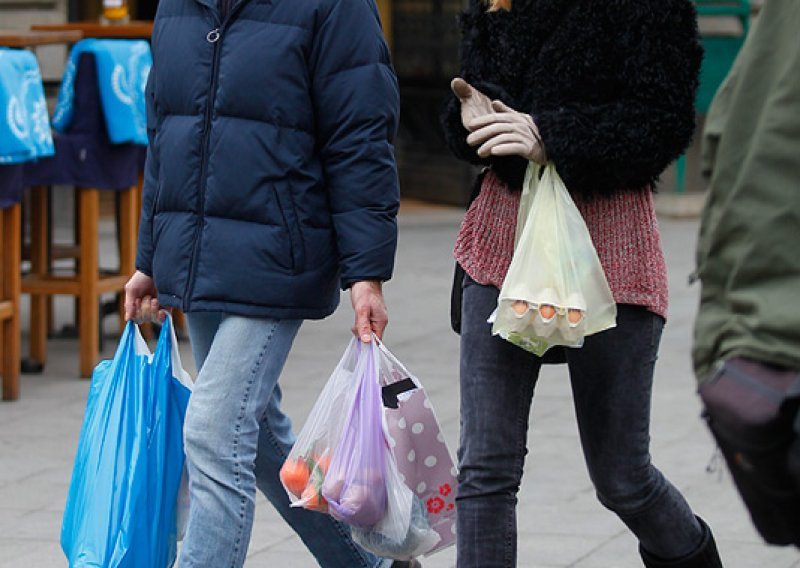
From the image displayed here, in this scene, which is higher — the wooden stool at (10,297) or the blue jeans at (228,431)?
the blue jeans at (228,431)

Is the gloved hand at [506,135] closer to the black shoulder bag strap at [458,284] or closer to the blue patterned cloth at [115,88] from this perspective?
the black shoulder bag strap at [458,284]

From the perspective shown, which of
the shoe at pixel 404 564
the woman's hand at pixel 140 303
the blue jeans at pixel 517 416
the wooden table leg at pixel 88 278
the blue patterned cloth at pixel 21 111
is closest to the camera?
the blue jeans at pixel 517 416

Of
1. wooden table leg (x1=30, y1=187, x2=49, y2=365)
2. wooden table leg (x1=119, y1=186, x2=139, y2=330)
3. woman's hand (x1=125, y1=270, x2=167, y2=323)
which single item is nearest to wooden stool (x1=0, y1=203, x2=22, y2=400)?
wooden table leg (x1=30, y1=187, x2=49, y2=365)

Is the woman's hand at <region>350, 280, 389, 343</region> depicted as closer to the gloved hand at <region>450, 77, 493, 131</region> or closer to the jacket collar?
the gloved hand at <region>450, 77, 493, 131</region>

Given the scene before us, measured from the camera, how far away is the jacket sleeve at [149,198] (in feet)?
13.5

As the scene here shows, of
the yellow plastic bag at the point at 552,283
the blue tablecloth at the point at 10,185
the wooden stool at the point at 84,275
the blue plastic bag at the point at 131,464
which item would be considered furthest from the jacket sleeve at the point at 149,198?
the wooden stool at the point at 84,275

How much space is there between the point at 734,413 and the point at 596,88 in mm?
1620

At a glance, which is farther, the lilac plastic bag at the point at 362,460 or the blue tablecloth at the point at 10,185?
the blue tablecloth at the point at 10,185

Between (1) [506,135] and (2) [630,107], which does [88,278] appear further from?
(2) [630,107]

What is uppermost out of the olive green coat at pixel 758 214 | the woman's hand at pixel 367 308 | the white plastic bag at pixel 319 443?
the olive green coat at pixel 758 214

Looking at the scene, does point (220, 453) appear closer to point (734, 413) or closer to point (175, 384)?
point (175, 384)

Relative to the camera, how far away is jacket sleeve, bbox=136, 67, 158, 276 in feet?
13.5

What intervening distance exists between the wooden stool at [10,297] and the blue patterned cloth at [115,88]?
0.63 meters

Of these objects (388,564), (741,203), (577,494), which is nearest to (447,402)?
(577,494)
